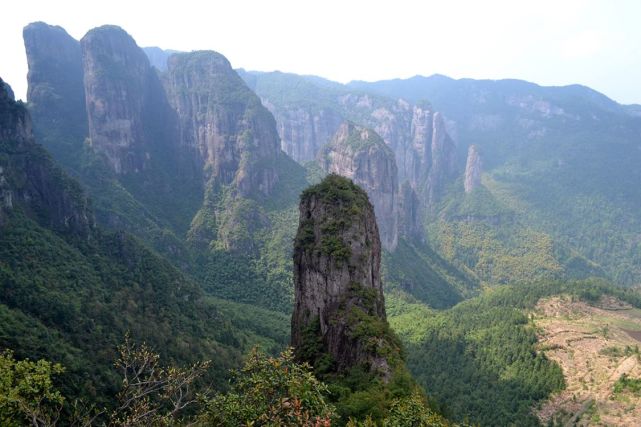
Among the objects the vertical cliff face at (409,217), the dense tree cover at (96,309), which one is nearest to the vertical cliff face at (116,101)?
the dense tree cover at (96,309)

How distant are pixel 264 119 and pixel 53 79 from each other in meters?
64.4

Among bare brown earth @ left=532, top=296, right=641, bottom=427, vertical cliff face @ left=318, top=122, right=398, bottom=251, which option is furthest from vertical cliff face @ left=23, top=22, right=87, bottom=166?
bare brown earth @ left=532, top=296, right=641, bottom=427

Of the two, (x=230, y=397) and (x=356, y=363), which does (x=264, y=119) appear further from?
(x=230, y=397)

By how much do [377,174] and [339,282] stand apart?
4596 inches

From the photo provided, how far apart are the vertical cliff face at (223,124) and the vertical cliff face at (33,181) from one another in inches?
2649

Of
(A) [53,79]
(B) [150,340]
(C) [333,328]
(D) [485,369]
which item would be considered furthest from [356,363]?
(A) [53,79]

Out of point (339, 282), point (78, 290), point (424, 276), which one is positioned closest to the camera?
point (339, 282)

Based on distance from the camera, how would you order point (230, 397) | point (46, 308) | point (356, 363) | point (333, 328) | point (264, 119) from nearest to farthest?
point (230, 397) < point (356, 363) < point (333, 328) < point (46, 308) < point (264, 119)

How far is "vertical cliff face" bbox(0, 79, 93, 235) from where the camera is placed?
67.3 meters

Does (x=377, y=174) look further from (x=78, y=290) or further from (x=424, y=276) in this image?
(x=78, y=290)

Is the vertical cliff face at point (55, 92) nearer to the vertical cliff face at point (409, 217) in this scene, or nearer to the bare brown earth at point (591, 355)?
the vertical cliff face at point (409, 217)

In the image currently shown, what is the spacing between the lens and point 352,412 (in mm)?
28562

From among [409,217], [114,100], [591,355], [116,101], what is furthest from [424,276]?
[114,100]

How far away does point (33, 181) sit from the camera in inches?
2771
